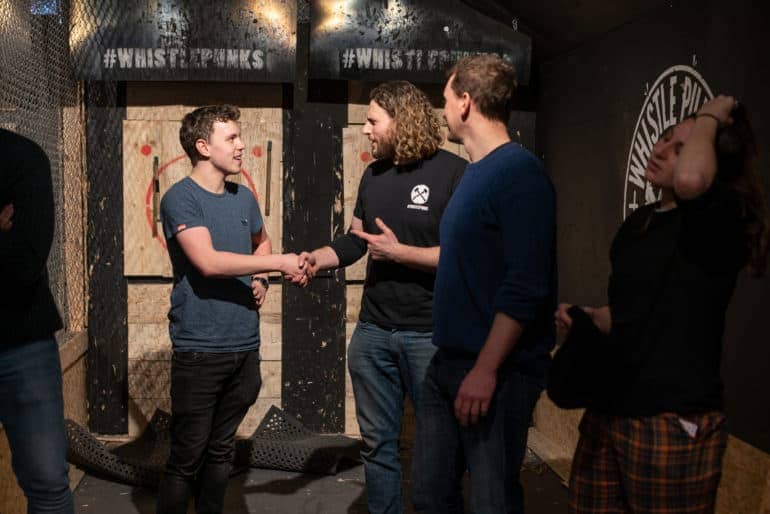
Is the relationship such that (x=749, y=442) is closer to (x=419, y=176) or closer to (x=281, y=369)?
(x=419, y=176)

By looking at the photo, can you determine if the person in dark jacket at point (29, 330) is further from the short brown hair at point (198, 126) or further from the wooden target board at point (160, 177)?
the wooden target board at point (160, 177)

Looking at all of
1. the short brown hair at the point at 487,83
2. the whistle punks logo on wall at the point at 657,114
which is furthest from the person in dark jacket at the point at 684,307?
the whistle punks logo on wall at the point at 657,114

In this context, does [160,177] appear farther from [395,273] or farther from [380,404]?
[380,404]

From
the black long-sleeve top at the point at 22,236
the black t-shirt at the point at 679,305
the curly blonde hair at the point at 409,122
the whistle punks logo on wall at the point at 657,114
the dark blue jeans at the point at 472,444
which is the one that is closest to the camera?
the black t-shirt at the point at 679,305

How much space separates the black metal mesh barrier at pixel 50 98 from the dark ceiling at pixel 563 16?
7.56ft

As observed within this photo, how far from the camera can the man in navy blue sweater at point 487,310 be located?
7.30 ft

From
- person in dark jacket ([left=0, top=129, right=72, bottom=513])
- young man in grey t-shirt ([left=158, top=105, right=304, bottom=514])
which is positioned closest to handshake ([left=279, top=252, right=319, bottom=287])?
young man in grey t-shirt ([left=158, top=105, right=304, bottom=514])

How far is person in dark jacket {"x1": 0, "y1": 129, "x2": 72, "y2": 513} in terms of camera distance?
255 cm

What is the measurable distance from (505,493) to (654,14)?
2.50m

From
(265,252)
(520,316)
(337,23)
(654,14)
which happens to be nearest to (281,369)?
(265,252)

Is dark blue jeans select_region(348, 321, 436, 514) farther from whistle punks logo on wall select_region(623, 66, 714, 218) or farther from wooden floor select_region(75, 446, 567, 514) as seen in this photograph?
whistle punks logo on wall select_region(623, 66, 714, 218)

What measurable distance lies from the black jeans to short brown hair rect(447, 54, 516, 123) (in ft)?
4.80

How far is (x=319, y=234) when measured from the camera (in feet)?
17.2

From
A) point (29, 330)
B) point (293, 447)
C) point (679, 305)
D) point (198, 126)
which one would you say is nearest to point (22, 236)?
point (29, 330)
